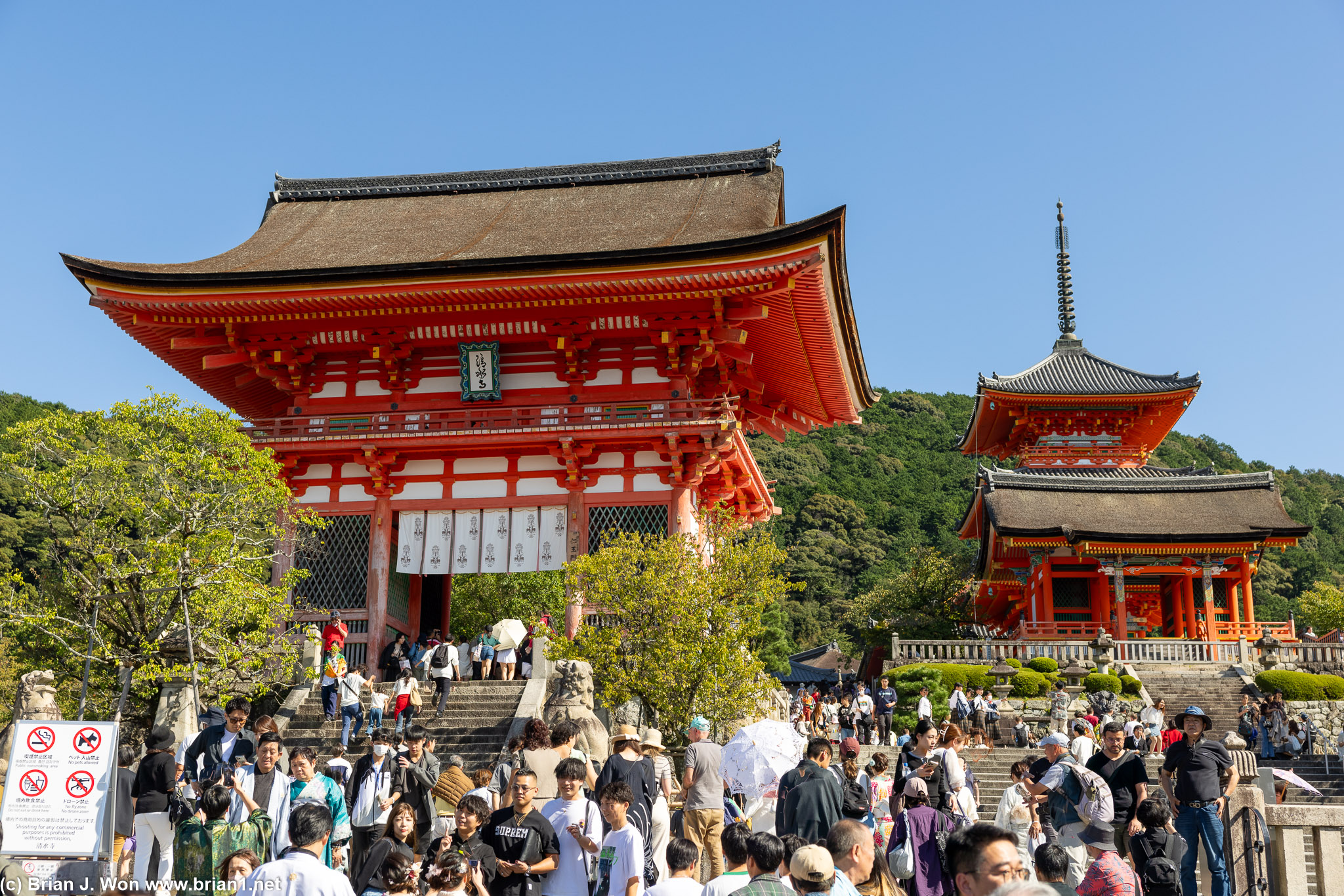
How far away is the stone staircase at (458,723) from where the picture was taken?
1599 cm

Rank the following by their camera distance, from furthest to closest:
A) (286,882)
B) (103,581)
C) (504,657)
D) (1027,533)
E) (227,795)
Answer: (1027,533), (504,657), (103,581), (227,795), (286,882)

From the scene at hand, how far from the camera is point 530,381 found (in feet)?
73.3

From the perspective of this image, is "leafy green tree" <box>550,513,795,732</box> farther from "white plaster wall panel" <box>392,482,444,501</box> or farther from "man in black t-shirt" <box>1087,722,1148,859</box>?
"man in black t-shirt" <box>1087,722,1148,859</box>

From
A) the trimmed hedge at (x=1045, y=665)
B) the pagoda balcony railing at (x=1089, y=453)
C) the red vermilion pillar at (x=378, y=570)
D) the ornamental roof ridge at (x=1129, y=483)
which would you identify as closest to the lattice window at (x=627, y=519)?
the red vermilion pillar at (x=378, y=570)

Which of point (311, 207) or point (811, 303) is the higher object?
point (311, 207)

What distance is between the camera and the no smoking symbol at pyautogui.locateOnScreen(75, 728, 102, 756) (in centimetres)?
802

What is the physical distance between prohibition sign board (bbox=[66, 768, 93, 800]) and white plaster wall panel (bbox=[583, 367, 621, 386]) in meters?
14.7

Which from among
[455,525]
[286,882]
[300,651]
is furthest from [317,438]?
[286,882]

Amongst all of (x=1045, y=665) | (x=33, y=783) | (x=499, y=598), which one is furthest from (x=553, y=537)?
(x=499, y=598)

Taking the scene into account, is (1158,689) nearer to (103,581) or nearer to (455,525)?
(455,525)

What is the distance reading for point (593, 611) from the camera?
19328 millimetres

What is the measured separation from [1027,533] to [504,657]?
2002 cm

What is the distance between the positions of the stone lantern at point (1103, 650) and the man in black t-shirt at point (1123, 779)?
21.3 metres

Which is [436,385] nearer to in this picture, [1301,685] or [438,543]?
[438,543]
